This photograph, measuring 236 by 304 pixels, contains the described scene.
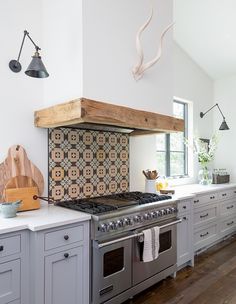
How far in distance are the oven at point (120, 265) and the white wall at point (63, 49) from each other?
4.14 ft

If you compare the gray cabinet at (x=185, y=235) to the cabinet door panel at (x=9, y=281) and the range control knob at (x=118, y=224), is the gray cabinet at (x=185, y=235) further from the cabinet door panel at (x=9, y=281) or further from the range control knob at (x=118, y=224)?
the cabinet door panel at (x=9, y=281)

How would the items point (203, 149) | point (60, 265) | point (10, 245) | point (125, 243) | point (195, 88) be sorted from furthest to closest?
1. point (195, 88)
2. point (203, 149)
3. point (125, 243)
4. point (60, 265)
5. point (10, 245)

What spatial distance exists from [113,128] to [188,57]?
246 centimetres

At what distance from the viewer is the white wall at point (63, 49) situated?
209 cm

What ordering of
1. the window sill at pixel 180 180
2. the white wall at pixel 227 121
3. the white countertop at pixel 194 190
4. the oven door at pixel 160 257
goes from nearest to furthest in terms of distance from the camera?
the oven door at pixel 160 257 → the white countertop at pixel 194 190 → the window sill at pixel 180 180 → the white wall at pixel 227 121

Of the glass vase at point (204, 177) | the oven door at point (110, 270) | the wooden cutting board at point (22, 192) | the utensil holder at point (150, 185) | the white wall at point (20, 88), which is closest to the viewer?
the oven door at point (110, 270)

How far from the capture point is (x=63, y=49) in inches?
88.5

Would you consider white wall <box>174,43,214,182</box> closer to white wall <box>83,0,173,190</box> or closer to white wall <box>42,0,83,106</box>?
white wall <box>83,0,173,190</box>

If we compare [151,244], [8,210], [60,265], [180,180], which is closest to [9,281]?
[60,265]

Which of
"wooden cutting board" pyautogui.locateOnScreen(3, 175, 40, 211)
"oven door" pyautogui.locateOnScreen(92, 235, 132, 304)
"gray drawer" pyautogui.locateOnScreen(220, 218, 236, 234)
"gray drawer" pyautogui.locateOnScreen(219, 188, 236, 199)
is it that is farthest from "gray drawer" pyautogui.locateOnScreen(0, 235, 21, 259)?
"gray drawer" pyautogui.locateOnScreen(220, 218, 236, 234)

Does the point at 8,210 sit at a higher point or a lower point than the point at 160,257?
higher

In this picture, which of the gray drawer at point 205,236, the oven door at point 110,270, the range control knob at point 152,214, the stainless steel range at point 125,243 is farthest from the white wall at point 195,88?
the oven door at point 110,270

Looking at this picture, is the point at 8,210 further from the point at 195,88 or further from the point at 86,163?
the point at 195,88

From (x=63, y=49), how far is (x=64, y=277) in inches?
72.1
